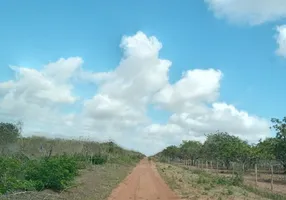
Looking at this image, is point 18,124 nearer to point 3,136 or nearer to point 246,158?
point 3,136

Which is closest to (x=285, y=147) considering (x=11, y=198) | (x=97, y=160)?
(x=97, y=160)

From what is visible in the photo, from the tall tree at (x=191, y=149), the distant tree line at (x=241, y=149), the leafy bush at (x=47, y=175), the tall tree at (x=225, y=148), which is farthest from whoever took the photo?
the tall tree at (x=191, y=149)

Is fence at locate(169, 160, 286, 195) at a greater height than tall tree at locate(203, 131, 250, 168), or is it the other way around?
tall tree at locate(203, 131, 250, 168)

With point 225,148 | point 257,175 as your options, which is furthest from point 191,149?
point 257,175

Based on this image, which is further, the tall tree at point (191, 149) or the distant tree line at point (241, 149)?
the tall tree at point (191, 149)

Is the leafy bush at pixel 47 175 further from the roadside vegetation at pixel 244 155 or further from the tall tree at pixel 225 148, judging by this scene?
the tall tree at pixel 225 148

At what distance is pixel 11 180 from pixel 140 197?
743 centimetres

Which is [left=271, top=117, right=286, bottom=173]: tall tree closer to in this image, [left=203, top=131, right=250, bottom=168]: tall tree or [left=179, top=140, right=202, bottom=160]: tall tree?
[left=203, top=131, right=250, bottom=168]: tall tree

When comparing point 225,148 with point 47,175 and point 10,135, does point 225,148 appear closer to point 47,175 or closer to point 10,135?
point 10,135

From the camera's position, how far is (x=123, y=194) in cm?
2019

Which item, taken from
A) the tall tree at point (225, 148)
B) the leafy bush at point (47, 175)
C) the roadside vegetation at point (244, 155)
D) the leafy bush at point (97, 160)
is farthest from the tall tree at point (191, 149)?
Answer: the leafy bush at point (47, 175)

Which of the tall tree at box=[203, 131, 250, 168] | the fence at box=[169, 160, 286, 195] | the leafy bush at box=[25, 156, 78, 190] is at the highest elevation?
the tall tree at box=[203, 131, 250, 168]

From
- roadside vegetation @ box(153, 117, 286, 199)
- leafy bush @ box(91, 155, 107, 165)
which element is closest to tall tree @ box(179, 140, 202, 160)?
roadside vegetation @ box(153, 117, 286, 199)

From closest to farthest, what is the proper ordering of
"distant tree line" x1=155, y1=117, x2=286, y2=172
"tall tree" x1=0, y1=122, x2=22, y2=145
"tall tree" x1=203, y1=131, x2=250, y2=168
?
"tall tree" x1=0, y1=122, x2=22, y2=145 < "distant tree line" x1=155, y1=117, x2=286, y2=172 < "tall tree" x1=203, y1=131, x2=250, y2=168
